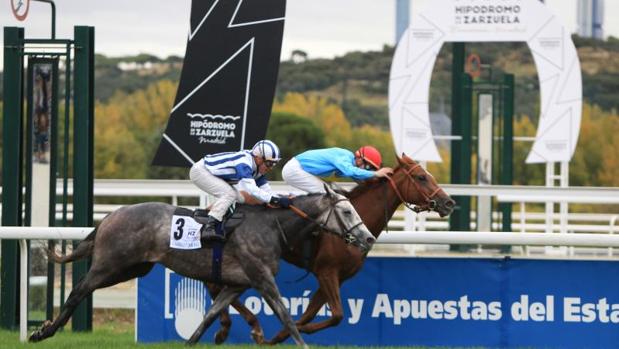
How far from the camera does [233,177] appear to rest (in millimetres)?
8812

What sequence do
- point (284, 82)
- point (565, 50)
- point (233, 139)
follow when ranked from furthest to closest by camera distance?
1. point (284, 82)
2. point (565, 50)
3. point (233, 139)

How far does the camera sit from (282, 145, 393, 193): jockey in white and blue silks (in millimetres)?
9453

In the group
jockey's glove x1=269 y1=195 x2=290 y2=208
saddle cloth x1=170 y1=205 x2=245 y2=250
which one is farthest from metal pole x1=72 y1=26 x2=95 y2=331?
jockey's glove x1=269 y1=195 x2=290 y2=208

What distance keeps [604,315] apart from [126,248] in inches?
119

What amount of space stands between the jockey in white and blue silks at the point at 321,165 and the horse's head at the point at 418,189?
10cm

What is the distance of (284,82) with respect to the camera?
62000mm

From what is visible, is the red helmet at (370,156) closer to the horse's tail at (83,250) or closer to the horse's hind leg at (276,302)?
the horse's hind leg at (276,302)

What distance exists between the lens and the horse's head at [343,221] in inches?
338

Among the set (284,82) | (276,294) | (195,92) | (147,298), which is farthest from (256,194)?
(284,82)

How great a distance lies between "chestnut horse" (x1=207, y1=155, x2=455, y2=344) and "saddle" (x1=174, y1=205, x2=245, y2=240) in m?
0.44

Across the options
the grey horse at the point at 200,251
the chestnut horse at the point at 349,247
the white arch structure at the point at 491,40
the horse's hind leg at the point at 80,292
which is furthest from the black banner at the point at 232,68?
the white arch structure at the point at 491,40

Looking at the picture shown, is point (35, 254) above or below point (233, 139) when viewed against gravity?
below

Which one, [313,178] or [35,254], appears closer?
[313,178]

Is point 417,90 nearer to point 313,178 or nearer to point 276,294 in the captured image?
point 313,178
